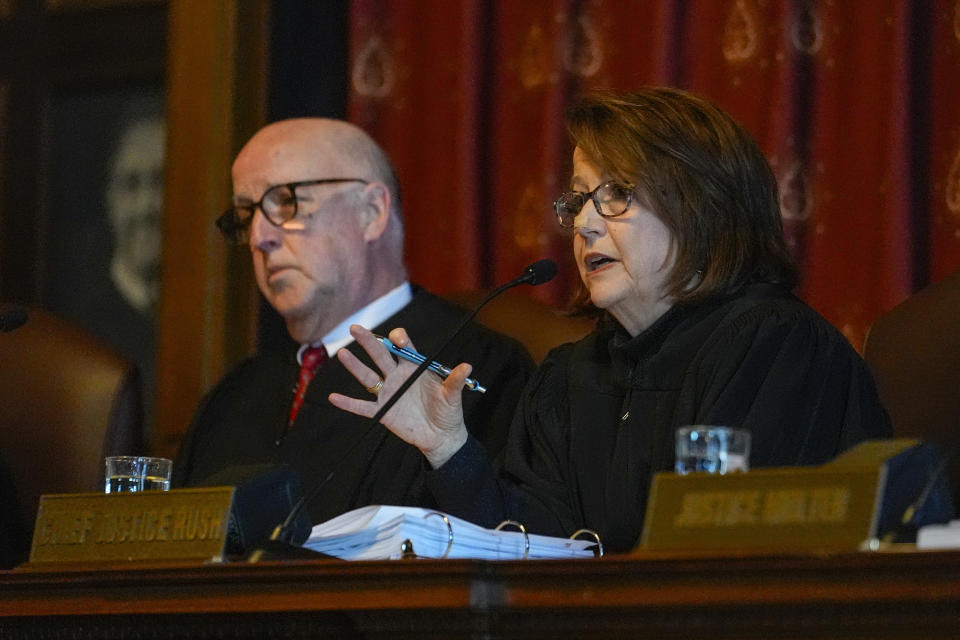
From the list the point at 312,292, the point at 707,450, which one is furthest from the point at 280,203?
the point at 707,450

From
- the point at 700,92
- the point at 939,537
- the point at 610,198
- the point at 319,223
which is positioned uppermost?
the point at 700,92

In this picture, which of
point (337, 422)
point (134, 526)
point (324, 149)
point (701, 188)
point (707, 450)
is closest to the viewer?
point (707, 450)

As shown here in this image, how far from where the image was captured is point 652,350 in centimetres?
225

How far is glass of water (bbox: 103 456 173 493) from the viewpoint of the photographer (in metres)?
1.93

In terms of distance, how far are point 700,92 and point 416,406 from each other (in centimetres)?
127

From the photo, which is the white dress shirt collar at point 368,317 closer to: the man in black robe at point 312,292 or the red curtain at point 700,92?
the man in black robe at point 312,292

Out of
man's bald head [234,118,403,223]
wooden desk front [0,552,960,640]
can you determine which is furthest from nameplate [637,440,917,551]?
man's bald head [234,118,403,223]

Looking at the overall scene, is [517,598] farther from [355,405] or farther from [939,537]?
[355,405]

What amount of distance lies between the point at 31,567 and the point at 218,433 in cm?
138

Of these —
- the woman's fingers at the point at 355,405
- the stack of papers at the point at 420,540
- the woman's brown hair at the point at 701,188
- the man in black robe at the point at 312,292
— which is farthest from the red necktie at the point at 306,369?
the stack of papers at the point at 420,540

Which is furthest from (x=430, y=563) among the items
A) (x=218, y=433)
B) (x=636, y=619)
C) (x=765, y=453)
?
(x=218, y=433)

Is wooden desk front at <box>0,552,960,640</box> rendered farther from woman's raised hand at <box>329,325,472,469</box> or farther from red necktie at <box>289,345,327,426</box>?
red necktie at <box>289,345,327,426</box>

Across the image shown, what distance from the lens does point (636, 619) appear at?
1.35 metres

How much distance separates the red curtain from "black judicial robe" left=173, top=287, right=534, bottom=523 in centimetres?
33
